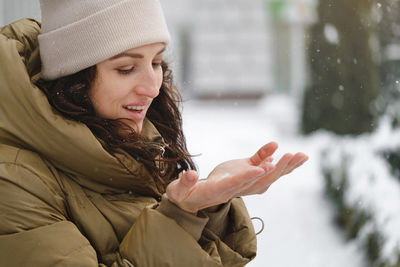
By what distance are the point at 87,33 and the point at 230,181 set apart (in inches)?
22.5

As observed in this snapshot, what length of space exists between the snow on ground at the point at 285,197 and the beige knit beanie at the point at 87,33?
8.35ft

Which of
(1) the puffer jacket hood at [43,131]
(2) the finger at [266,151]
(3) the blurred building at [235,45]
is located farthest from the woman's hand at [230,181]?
(3) the blurred building at [235,45]

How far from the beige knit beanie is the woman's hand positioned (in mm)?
399

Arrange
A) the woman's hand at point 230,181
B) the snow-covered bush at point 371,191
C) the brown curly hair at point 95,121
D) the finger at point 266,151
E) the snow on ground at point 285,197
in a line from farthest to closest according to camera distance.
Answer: the snow on ground at point 285,197, the snow-covered bush at point 371,191, the brown curly hair at point 95,121, the finger at point 266,151, the woman's hand at point 230,181

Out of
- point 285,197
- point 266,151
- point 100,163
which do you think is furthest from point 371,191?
point 100,163

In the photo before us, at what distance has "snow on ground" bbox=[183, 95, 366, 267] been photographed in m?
3.81

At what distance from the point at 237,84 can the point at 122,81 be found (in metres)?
7.48

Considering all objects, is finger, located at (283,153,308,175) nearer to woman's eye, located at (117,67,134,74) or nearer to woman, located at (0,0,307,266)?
woman, located at (0,0,307,266)

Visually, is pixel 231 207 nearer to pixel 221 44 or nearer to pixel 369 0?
pixel 369 0

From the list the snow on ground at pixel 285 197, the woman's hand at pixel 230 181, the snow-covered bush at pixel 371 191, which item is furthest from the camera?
the snow on ground at pixel 285 197

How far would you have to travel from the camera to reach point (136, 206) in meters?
1.26

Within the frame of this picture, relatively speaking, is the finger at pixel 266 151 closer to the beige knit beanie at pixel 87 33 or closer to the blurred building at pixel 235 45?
the beige knit beanie at pixel 87 33

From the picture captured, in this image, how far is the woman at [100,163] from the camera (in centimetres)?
107

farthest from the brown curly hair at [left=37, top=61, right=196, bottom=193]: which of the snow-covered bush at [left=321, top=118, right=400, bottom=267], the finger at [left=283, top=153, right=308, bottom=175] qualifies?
the snow-covered bush at [left=321, top=118, right=400, bottom=267]
